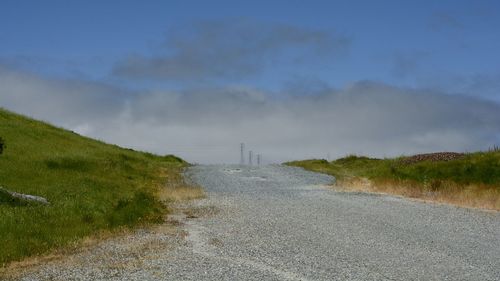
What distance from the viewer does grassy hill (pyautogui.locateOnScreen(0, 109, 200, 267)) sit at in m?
19.2

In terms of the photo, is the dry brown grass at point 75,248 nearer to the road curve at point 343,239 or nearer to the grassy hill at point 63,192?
the grassy hill at point 63,192

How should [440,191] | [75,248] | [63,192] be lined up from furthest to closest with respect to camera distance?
[440,191] < [63,192] < [75,248]

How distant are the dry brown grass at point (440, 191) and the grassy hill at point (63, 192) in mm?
11881

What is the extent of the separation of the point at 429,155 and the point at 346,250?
3149cm

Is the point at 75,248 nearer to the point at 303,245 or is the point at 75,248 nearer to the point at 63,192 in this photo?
the point at 303,245

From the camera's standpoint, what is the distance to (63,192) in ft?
96.5

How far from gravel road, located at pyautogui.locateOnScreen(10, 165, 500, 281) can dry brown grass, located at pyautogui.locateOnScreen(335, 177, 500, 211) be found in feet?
7.36

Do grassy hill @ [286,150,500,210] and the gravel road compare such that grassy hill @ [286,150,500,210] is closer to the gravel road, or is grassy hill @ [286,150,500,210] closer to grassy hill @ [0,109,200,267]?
the gravel road

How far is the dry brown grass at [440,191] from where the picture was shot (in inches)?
1174

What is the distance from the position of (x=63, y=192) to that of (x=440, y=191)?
68.3 feet

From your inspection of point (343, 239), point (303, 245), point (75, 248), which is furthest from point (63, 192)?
point (343, 239)

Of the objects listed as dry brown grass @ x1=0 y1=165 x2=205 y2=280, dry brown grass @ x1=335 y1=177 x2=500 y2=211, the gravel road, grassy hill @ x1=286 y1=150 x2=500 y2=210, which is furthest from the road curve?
grassy hill @ x1=286 y1=150 x2=500 y2=210

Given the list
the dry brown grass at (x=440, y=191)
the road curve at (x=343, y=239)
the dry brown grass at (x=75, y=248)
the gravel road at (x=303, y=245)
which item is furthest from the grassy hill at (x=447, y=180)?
the dry brown grass at (x=75, y=248)

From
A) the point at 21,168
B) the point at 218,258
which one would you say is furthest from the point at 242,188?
the point at 218,258
